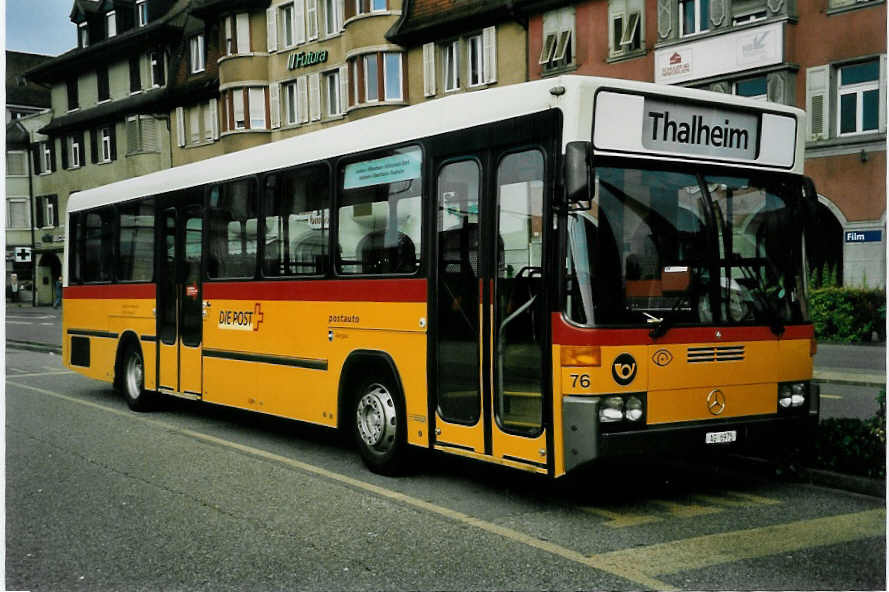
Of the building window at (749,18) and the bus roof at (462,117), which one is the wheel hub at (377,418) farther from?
the building window at (749,18)

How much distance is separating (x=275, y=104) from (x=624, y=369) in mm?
37594

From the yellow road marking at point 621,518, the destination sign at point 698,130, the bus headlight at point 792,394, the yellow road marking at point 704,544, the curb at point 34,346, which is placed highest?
the destination sign at point 698,130

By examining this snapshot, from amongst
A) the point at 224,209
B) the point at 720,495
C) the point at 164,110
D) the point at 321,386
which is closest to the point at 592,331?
the point at 720,495

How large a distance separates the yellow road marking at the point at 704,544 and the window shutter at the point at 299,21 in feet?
119

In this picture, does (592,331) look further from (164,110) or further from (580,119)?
(164,110)

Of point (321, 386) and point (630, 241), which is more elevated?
point (630, 241)

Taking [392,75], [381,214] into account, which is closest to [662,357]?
[381,214]

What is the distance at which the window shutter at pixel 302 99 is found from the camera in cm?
4162

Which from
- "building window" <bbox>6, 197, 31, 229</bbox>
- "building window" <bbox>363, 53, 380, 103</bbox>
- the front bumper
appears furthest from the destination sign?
"building window" <bbox>6, 197, 31, 229</bbox>

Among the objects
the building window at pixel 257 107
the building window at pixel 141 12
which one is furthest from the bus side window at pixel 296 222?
the building window at pixel 141 12

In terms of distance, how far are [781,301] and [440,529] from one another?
2.97m

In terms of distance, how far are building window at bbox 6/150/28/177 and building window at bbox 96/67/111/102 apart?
9.43m

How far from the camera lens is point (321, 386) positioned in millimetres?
9820

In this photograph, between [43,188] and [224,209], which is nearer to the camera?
[224,209]
